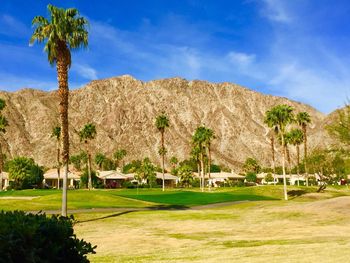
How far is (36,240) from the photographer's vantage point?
9156 mm

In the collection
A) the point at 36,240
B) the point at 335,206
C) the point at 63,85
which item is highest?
the point at 63,85

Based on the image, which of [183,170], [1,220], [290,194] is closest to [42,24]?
[1,220]

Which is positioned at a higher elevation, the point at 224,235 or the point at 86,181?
the point at 86,181

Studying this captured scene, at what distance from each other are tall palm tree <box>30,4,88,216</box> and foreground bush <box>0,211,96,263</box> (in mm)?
29698

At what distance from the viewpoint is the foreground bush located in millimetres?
8539

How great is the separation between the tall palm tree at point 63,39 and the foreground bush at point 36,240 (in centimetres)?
2970

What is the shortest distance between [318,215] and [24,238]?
34.5 meters

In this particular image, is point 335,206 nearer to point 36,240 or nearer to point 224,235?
point 224,235

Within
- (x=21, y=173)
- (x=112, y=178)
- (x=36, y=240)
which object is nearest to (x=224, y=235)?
(x=36, y=240)

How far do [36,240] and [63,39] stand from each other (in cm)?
3303

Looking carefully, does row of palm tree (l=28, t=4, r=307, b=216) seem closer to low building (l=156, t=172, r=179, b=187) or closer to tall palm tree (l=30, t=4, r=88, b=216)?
tall palm tree (l=30, t=4, r=88, b=216)

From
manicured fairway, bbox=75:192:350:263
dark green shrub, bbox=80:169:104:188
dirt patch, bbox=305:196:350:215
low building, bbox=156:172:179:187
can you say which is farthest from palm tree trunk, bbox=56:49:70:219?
low building, bbox=156:172:179:187

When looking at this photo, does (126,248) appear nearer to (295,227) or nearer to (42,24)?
(295,227)

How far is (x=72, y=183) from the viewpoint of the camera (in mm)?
171250
